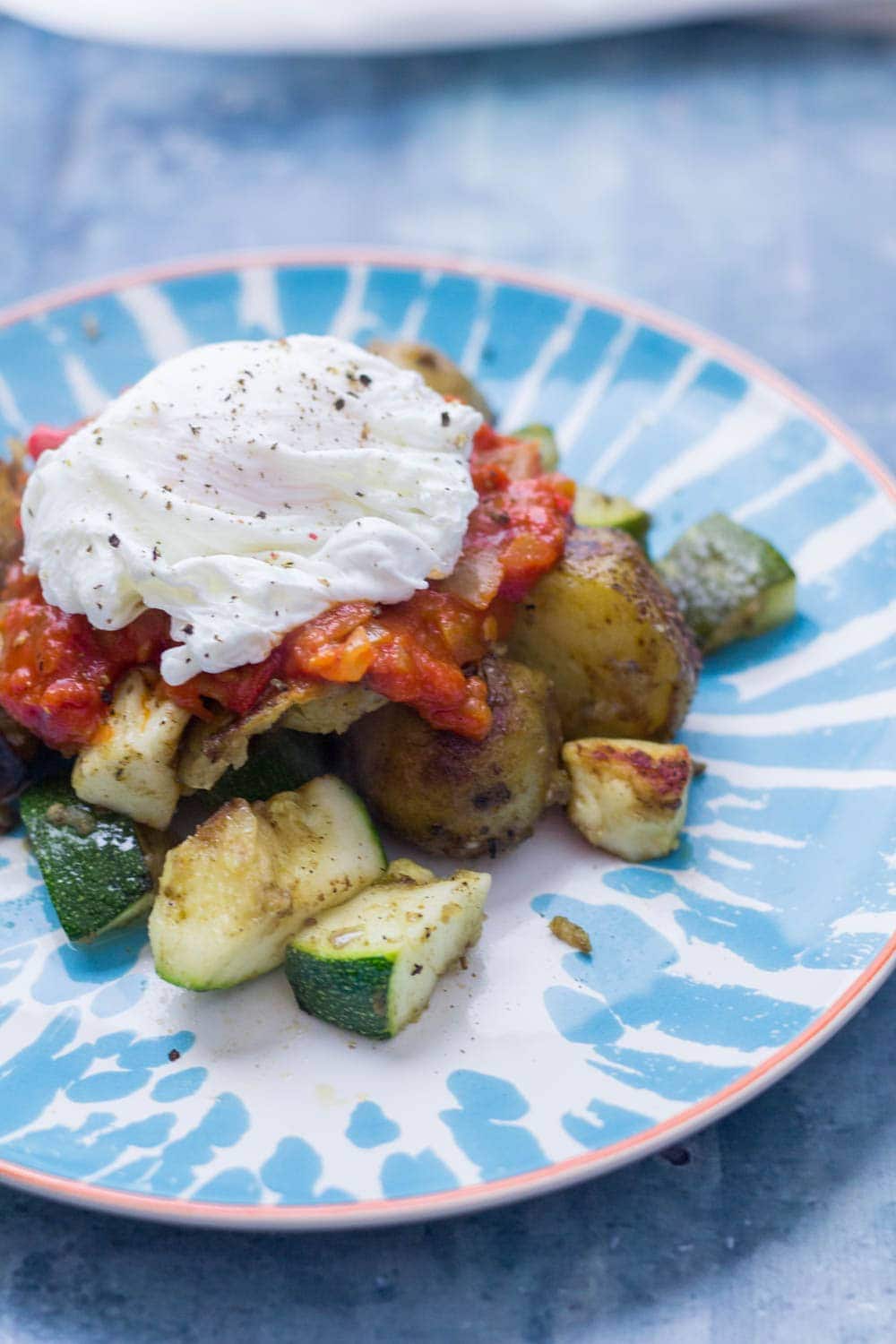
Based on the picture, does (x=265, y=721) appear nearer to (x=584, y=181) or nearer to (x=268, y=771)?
(x=268, y=771)

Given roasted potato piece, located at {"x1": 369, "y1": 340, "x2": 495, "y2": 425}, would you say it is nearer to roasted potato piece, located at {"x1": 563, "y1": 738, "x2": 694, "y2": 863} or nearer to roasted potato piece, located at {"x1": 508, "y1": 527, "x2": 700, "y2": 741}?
roasted potato piece, located at {"x1": 508, "y1": 527, "x2": 700, "y2": 741}

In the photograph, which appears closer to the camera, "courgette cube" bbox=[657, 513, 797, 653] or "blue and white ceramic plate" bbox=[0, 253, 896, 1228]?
"blue and white ceramic plate" bbox=[0, 253, 896, 1228]

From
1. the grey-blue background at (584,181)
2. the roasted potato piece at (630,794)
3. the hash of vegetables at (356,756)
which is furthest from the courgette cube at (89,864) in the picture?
the grey-blue background at (584,181)

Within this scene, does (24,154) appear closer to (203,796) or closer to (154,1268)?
(203,796)

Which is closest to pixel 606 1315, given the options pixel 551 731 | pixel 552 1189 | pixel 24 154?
pixel 552 1189

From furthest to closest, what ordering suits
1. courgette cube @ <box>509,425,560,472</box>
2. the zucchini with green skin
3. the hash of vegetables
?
courgette cube @ <box>509,425,560,472</box>
the hash of vegetables
the zucchini with green skin

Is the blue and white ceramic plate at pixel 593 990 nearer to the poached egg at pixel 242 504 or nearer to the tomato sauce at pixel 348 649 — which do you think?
the tomato sauce at pixel 348 649

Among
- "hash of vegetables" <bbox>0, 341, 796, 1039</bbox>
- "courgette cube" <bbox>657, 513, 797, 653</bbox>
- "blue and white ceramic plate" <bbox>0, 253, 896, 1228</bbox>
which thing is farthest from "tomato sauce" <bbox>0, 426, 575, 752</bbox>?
"courgette cube" <bbox>657, 513, 797, 653</bbox>
